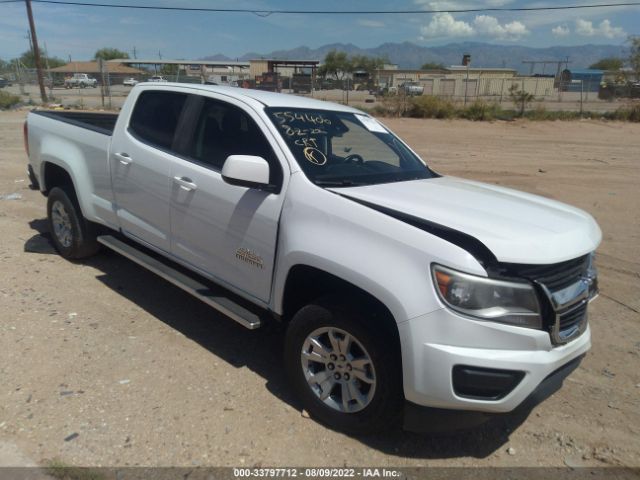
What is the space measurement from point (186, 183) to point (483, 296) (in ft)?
7.44

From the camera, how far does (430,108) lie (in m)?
25.3

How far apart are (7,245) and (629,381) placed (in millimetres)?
6344

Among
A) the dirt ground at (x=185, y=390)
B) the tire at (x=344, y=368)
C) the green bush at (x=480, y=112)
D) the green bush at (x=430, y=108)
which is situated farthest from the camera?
the green bush at (x=430, y=108)

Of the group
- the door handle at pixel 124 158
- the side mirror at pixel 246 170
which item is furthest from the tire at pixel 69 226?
the side mirror at pixel 246 170

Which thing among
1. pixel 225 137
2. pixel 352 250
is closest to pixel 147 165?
pixel 225 137

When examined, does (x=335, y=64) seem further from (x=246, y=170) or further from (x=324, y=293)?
(x=324, y=293)

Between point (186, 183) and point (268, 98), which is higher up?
point (268, 98)

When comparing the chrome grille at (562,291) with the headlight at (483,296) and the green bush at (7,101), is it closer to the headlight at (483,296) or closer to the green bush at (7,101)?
the headlight at (483,296)

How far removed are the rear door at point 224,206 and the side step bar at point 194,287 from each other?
12 cm

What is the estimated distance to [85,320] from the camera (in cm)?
426

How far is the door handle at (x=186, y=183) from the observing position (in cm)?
368

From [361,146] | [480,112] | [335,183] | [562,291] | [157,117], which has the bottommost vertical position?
[480,112]

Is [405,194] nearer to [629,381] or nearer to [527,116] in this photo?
[629,381]

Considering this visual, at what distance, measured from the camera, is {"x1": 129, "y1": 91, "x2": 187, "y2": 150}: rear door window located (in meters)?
4.14
